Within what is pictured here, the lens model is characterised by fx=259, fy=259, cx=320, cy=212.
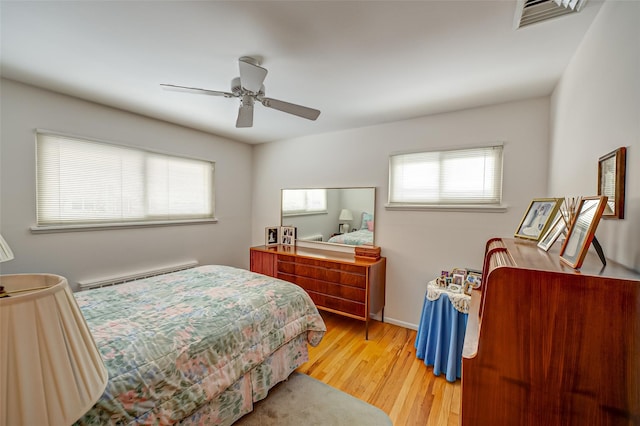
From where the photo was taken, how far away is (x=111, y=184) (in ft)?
9.21

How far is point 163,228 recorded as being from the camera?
3.25m

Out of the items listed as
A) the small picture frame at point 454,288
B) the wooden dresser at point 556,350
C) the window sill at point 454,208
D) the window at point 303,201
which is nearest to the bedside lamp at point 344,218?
the window at point 303,201

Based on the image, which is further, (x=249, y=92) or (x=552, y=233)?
(x=249, y=92)

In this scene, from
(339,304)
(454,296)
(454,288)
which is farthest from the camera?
(339,304)

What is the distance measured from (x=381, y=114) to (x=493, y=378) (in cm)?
257

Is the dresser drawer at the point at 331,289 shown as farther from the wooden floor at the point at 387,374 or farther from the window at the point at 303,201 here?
the window at the point at 303,201

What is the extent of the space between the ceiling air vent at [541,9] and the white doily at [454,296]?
190 centimetres

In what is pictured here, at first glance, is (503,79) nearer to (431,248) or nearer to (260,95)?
(431,248)

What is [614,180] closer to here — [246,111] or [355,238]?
[246,111]

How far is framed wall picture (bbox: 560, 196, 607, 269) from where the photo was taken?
86cm

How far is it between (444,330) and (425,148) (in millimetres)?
1855

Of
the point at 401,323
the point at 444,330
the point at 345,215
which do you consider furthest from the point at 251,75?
the point at 401,323

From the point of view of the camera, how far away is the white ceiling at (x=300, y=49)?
→ 1.37 meters

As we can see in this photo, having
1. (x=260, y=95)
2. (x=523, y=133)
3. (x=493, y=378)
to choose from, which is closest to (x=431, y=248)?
(x=523, y=133)
